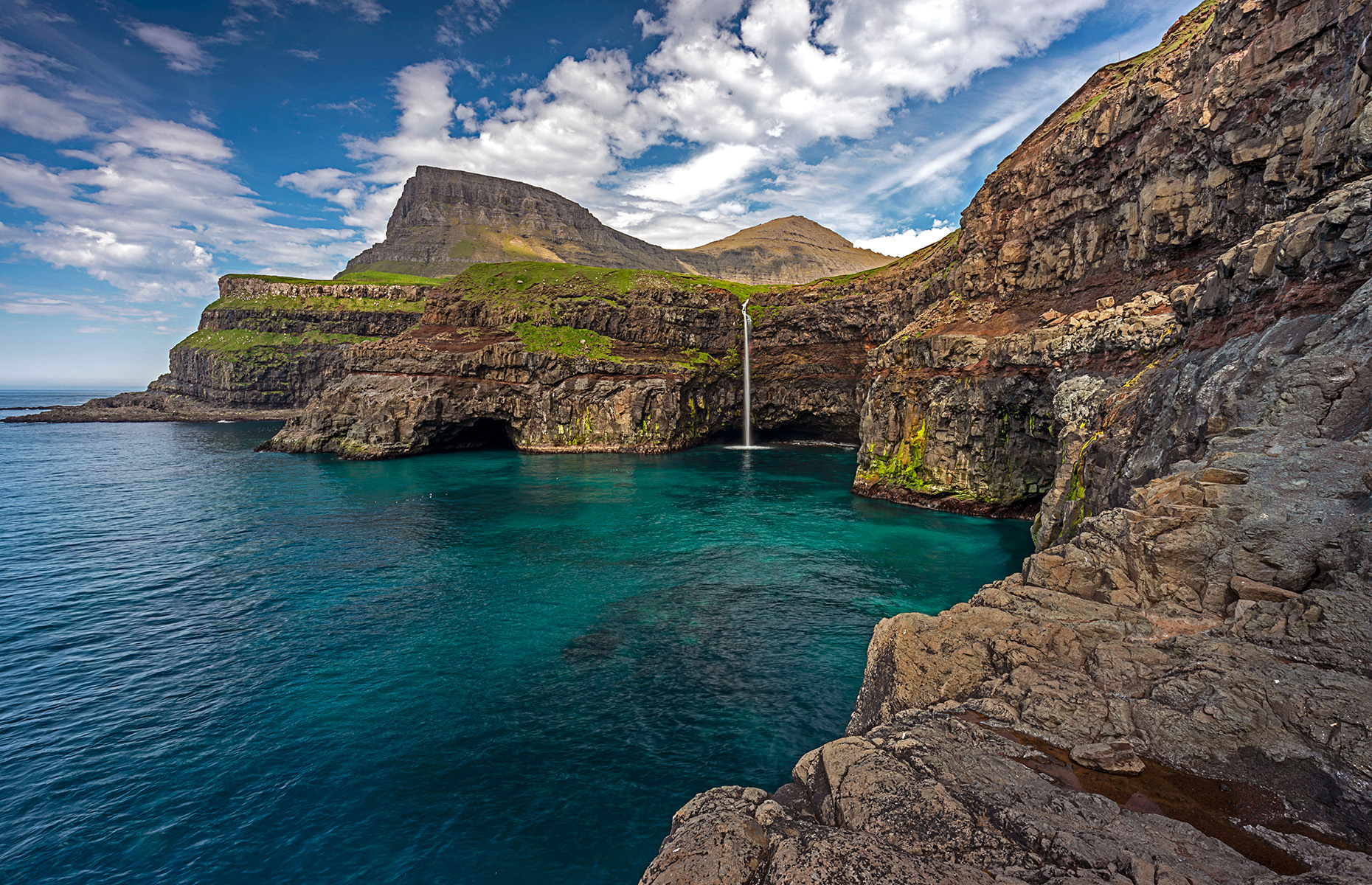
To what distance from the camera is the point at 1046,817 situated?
6.50 meters

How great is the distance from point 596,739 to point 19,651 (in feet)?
74.4

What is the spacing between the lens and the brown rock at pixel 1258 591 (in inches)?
350

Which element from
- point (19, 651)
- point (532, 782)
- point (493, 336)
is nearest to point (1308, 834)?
point (532, 782)

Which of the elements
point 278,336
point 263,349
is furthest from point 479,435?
point 278,336

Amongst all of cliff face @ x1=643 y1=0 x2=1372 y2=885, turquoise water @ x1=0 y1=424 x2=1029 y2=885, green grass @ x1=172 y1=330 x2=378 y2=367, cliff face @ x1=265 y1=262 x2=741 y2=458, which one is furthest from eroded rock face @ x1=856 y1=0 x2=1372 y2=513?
green grass @ x1=172 y1=330 x2=378 y2=367

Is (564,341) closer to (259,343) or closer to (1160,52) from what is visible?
(1160,52)

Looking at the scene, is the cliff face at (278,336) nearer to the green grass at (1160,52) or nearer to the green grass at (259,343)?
the green grass at (259,343)

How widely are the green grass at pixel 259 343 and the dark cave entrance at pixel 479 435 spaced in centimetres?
6734

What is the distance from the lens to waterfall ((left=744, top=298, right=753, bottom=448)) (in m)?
87.6

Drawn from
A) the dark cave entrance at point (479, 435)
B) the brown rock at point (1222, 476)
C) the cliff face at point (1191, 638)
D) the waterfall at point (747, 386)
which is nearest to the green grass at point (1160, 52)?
the cliff face at point (1191, 638)

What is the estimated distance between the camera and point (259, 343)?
137000 millimetres

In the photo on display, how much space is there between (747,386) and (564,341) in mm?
28669

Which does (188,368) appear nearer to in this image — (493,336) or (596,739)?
(493,336)

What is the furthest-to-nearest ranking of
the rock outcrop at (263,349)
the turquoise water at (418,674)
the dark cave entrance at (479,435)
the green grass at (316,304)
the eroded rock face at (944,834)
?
the green grass at (316,304), the rock outcrop at (263,349), the dark cave entrance at (479,435), the turquoise water at (418,674), the eroded rock face at (944,834)
